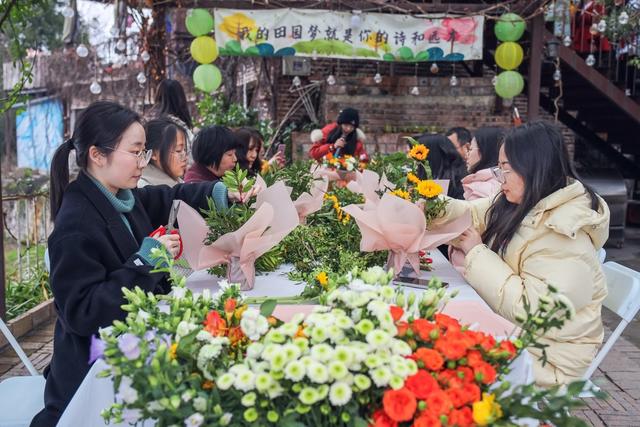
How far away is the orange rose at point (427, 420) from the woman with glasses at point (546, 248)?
114 centimetres

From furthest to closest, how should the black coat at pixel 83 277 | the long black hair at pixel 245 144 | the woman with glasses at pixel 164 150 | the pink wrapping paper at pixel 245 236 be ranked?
1. the long black hair at pixel 245 144
2. the woman with glasses at pixel 164 150
3. the pink wrapping paper at pixel 245 236
4. the black coat at pixel 83 277

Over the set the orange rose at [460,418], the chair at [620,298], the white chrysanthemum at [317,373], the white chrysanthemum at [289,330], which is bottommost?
the chair at [620,298]

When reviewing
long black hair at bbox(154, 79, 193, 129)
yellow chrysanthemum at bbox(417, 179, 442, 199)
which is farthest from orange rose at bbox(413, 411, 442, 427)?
long black hair at bbox(154, 79, 193, 129)

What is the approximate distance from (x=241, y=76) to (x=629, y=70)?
6871 mm

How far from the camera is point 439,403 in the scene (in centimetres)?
115

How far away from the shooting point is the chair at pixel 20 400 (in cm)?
213

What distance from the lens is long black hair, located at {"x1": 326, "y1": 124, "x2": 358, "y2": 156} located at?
714 cm

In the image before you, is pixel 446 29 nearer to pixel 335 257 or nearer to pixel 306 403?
pixel 335 257

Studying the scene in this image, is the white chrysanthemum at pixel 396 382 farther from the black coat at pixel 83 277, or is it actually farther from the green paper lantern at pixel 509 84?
the green paper lantern at pixel 509 84

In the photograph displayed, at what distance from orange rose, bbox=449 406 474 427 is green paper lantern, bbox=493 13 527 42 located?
23.1 feet

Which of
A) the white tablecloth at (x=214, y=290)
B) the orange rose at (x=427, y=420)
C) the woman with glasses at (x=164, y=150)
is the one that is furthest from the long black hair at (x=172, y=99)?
the orange rose at (x=427, y=420)

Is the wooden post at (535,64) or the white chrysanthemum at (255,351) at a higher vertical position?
the wooden post at (535,64)

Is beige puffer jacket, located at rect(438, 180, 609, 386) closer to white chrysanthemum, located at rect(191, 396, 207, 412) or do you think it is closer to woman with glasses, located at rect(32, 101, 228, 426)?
woman with glasses, located at rect(32, 101, 228, 426)

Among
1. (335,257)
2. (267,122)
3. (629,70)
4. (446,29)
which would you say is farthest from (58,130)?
(335,257)
